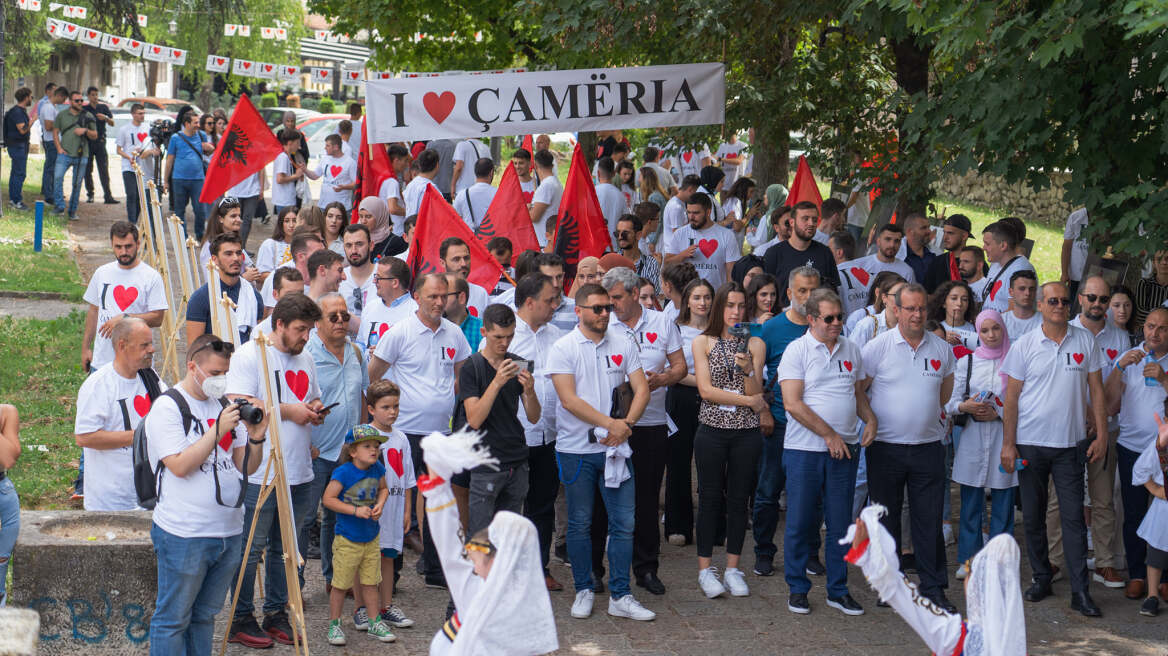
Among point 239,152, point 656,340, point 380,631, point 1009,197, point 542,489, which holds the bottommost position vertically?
point 380,631

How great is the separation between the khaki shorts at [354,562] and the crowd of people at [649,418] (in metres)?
0.01

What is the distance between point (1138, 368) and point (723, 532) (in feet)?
9.46

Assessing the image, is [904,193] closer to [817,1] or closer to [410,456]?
[817,1]

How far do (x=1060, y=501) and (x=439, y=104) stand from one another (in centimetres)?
616

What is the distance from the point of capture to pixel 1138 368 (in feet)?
27.3

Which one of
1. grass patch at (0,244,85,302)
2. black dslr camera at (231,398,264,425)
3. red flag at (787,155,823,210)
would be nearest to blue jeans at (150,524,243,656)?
black dslr camera at (231,398,264,425)

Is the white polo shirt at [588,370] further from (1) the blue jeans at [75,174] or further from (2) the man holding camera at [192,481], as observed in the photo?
(1) the blue jeans at [75,174]

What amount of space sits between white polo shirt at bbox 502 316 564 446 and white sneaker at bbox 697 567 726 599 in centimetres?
126

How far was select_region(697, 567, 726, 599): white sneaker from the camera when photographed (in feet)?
26.9

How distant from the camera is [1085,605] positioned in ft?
26.7

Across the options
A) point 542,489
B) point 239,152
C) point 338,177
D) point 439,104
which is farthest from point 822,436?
point 338,177

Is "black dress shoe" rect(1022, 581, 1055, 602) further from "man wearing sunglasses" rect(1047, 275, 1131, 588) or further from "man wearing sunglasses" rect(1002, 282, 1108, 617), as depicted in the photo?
"man wearing sunglasses" rect(1047, 275, 1131, 588)

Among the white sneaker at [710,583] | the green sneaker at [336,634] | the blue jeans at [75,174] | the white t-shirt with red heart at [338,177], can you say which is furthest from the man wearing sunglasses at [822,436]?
the blue jeans at [75,174]

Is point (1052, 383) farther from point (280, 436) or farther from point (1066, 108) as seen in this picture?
point (280, 436)
